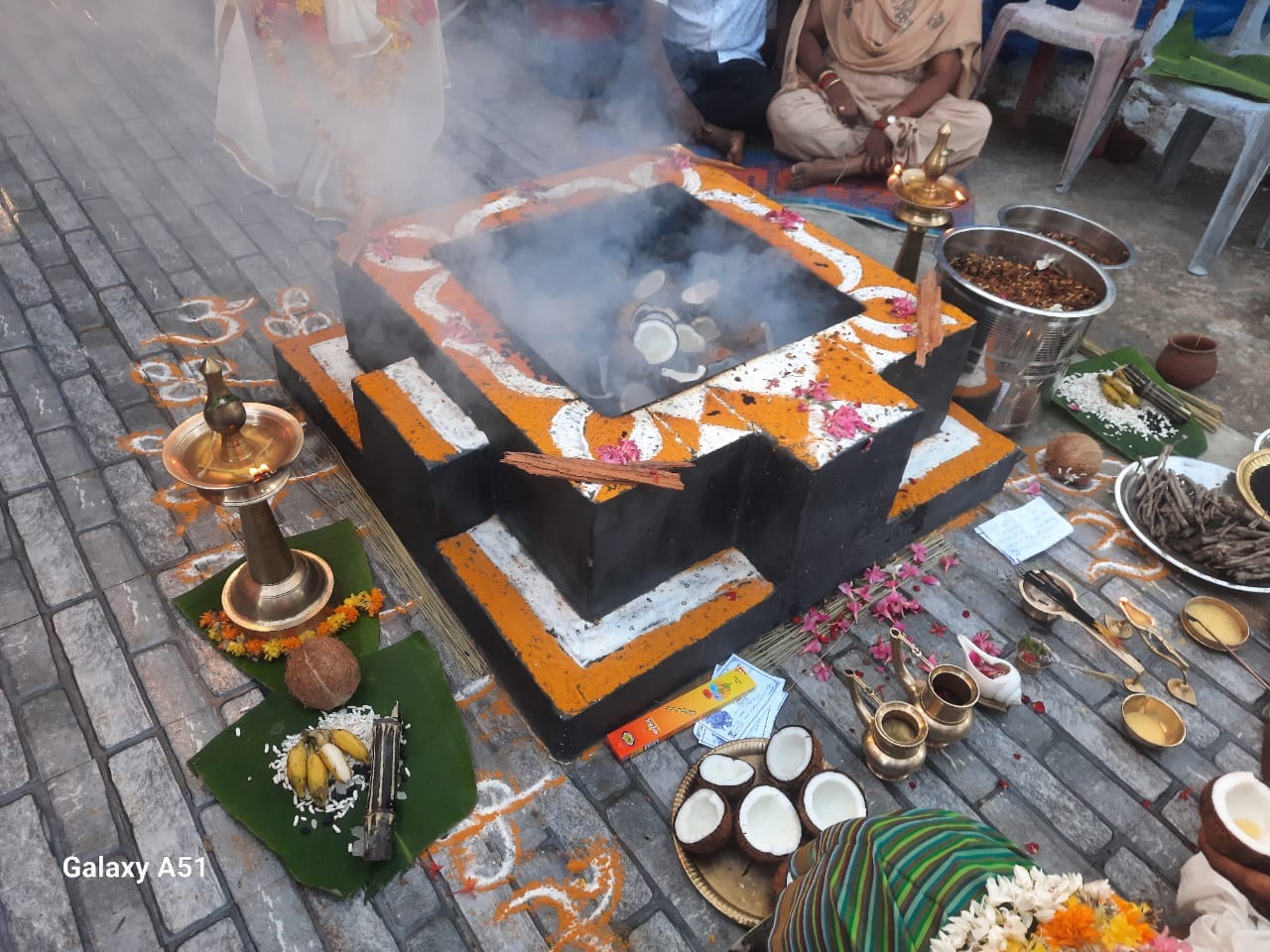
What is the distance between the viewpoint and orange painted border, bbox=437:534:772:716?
2.84 metres

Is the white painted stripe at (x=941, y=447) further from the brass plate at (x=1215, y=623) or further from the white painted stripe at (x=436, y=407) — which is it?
the white painted stripe at (x=436, y=407)

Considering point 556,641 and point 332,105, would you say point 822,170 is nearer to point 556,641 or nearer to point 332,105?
point 332,105

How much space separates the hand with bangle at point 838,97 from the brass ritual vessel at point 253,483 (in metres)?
5.24

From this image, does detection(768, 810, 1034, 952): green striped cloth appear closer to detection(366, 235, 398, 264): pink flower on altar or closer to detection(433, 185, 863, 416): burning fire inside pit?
detection(433, 185, 863, 416): burning fire inside pit

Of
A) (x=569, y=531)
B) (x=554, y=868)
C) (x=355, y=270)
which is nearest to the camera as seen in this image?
(x=554, y=868)

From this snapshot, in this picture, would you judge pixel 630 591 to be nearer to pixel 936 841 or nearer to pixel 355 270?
pixel 936 841

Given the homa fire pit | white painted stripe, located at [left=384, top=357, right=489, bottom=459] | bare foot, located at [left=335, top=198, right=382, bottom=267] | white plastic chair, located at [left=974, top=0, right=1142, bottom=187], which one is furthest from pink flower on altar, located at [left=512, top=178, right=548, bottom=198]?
white plastic chair, located at [left=974, top=0, right=1142, bottom=187]

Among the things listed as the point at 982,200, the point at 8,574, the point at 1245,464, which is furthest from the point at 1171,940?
the point at 982,200

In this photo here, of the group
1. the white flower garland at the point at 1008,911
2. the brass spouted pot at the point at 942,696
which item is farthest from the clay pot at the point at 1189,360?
the white flower garland at the point at 1008,911

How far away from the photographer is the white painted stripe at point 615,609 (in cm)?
300

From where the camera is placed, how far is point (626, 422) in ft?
9.62

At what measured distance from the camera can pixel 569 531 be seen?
9.36 feet

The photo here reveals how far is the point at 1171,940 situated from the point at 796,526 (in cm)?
165

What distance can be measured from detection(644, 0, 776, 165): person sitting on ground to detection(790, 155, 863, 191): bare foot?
66 cm
